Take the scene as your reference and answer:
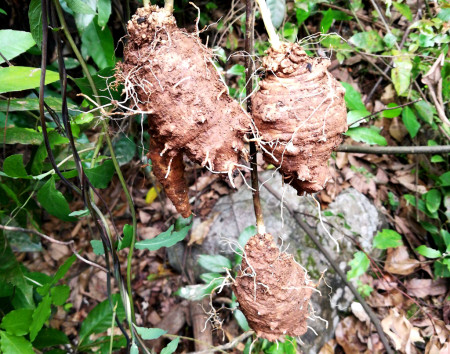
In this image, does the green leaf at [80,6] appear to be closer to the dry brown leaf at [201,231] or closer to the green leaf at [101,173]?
the green leaf at [101,173]

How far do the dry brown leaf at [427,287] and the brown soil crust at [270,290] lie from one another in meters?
1.14

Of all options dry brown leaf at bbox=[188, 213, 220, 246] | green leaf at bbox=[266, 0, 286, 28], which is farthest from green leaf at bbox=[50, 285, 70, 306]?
green leaf at bbox=[266, 0, 286, 28]

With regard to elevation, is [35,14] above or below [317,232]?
above

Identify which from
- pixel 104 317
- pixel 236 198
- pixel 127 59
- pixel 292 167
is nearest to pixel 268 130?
pixel 292 167

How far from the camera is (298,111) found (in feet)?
2.39

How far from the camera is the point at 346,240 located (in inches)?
71.2

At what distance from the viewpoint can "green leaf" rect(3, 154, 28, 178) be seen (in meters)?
0.91

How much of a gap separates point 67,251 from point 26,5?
1.33m

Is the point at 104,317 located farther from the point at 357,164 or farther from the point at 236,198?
the point at 357,164

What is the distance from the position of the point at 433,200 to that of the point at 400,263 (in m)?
0.35

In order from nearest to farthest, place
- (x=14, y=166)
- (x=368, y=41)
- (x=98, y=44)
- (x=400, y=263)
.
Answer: (x=14, y=166)
(x=98, y=44)
(x=368, y=41)
(x=400, y=263)

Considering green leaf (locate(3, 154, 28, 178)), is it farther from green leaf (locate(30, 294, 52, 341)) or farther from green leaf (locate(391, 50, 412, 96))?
green leaf (locate(391, 50, 412, 96))

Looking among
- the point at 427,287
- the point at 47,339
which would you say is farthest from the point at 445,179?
the point at 47,339

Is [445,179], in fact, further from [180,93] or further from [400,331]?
[180,93]
